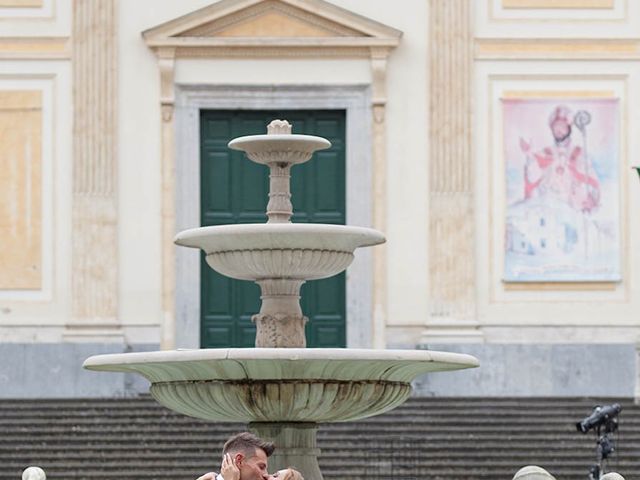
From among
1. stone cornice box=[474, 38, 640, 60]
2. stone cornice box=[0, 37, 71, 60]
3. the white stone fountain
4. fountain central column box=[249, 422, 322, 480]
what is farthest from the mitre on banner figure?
fountain central column box=[249, 422, 322, 480]

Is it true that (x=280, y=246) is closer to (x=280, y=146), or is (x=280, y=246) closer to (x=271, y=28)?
(x=280, y=146)

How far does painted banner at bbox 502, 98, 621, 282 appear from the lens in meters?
27.7

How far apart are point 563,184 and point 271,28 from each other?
3882 mm

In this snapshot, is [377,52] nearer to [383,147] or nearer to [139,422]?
[383,147]

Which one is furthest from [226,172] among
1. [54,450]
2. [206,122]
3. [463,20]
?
[54,450]

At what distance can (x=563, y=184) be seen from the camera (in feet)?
91.2

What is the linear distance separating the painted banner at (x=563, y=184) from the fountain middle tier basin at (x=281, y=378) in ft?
38.6

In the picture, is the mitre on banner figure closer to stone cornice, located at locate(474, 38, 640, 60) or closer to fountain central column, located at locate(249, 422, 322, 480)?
stone cornice, located at locate(474, 38, 640, 60)

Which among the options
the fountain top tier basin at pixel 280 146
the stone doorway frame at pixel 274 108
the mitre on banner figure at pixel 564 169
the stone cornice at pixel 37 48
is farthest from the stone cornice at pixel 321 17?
the fountain top tier basin at pixel 280 146

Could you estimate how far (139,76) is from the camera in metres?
27.6

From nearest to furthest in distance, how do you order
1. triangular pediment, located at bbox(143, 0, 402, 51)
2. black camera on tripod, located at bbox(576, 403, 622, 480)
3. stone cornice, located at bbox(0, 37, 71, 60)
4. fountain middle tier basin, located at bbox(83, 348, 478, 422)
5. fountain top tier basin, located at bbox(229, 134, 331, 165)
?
fountain middle tier basin, located at bbox(83, 348, 478, 422) < fountain top tier basin, located at bbox(229, 134, 331, 165) < black camera on tripod, located at bbox(576, 403, 622, 480) < triangular pediment, located at bbox(143, 0, 402, 51) < stone cornice, located at bbox(0, 37, 71, 60)

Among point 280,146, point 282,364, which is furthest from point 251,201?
point 282,364

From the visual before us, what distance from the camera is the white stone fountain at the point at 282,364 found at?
50.3ft

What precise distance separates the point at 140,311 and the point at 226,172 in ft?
6.39
